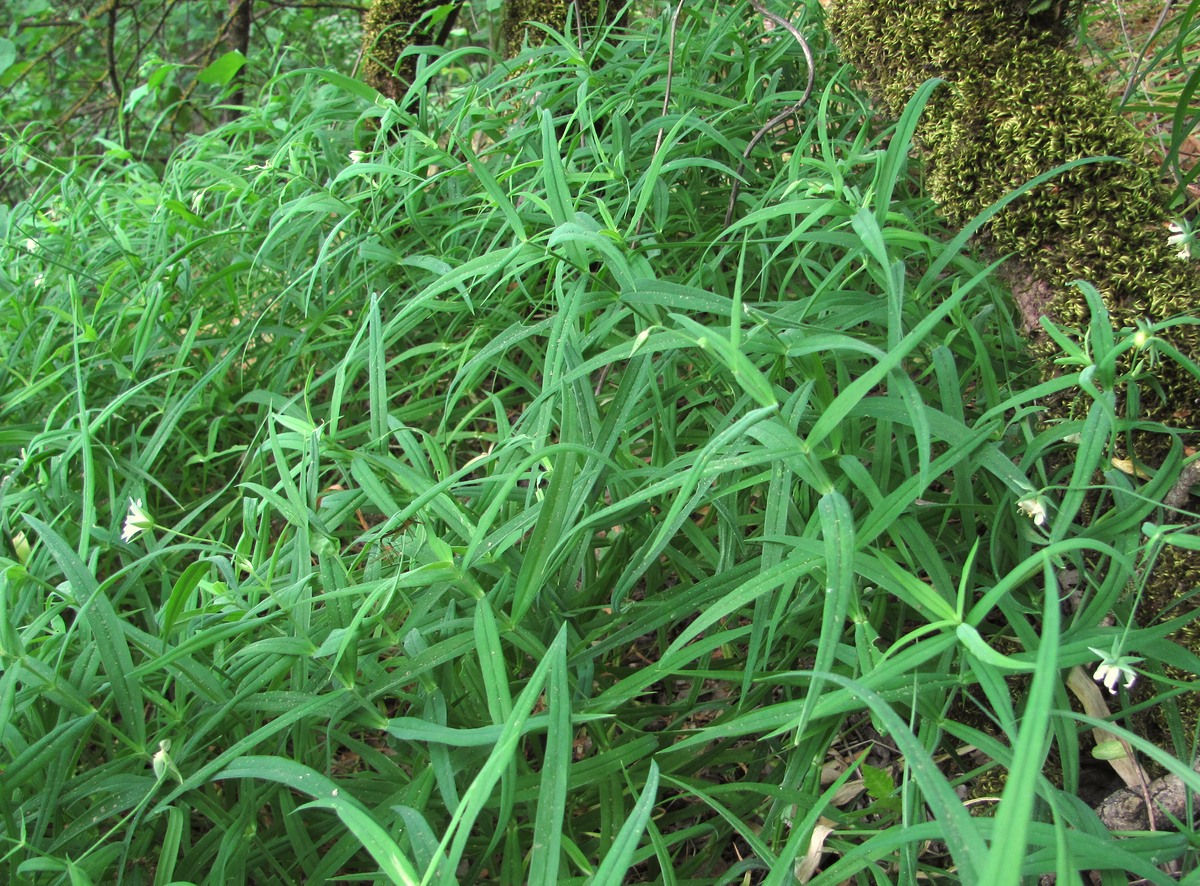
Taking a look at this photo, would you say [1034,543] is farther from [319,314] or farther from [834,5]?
[319,314]

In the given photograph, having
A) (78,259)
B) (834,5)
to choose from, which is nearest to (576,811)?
(834,5)

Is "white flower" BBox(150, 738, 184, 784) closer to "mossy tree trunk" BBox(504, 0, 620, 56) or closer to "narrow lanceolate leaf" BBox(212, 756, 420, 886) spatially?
"narrow lanceolate leaf" BBox(212, 756, 420, 886)

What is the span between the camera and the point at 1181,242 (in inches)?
39.6

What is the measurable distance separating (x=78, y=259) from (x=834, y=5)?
5.70ft

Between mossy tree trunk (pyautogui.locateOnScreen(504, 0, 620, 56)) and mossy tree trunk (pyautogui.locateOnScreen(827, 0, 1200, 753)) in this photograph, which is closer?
mossy tree trunk (pyautogui.locateOnScreen(827, 0, 1200, 753))

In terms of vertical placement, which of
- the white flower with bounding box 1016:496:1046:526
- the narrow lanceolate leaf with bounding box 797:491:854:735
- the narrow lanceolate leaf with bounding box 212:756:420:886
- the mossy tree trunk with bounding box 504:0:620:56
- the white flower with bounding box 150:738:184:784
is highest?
the mossy tree trunk with bounding box 504:0:620:56

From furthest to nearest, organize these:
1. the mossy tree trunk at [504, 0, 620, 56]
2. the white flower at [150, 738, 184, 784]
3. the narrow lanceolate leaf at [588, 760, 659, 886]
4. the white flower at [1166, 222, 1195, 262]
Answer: the mossy tree trunk at [504, 0, 620, 56] < the white flower at [1166, 222, 1195, 262] < the white flower at [150, 738, 184, 784] < the narrow lanceolate leaf at [588, 760, 659, 886]

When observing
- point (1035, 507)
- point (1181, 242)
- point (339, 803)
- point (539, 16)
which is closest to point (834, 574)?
point (1035, 507)

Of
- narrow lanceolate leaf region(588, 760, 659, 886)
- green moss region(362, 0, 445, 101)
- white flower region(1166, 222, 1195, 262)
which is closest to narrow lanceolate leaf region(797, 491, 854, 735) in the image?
narrow lanceolate leaf region(588, 760, 659, 886)

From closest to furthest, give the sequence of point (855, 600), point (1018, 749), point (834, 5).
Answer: point (1018, 749) < point (855, 600) < point (834, 5)

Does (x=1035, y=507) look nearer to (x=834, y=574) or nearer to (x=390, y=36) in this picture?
(x=834, y=574)

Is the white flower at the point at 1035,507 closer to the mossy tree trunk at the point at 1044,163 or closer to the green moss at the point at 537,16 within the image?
the mossy tree trunk at the point at 1044,163

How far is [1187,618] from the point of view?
30.5 inches

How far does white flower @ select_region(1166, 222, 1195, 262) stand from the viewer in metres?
1.00
